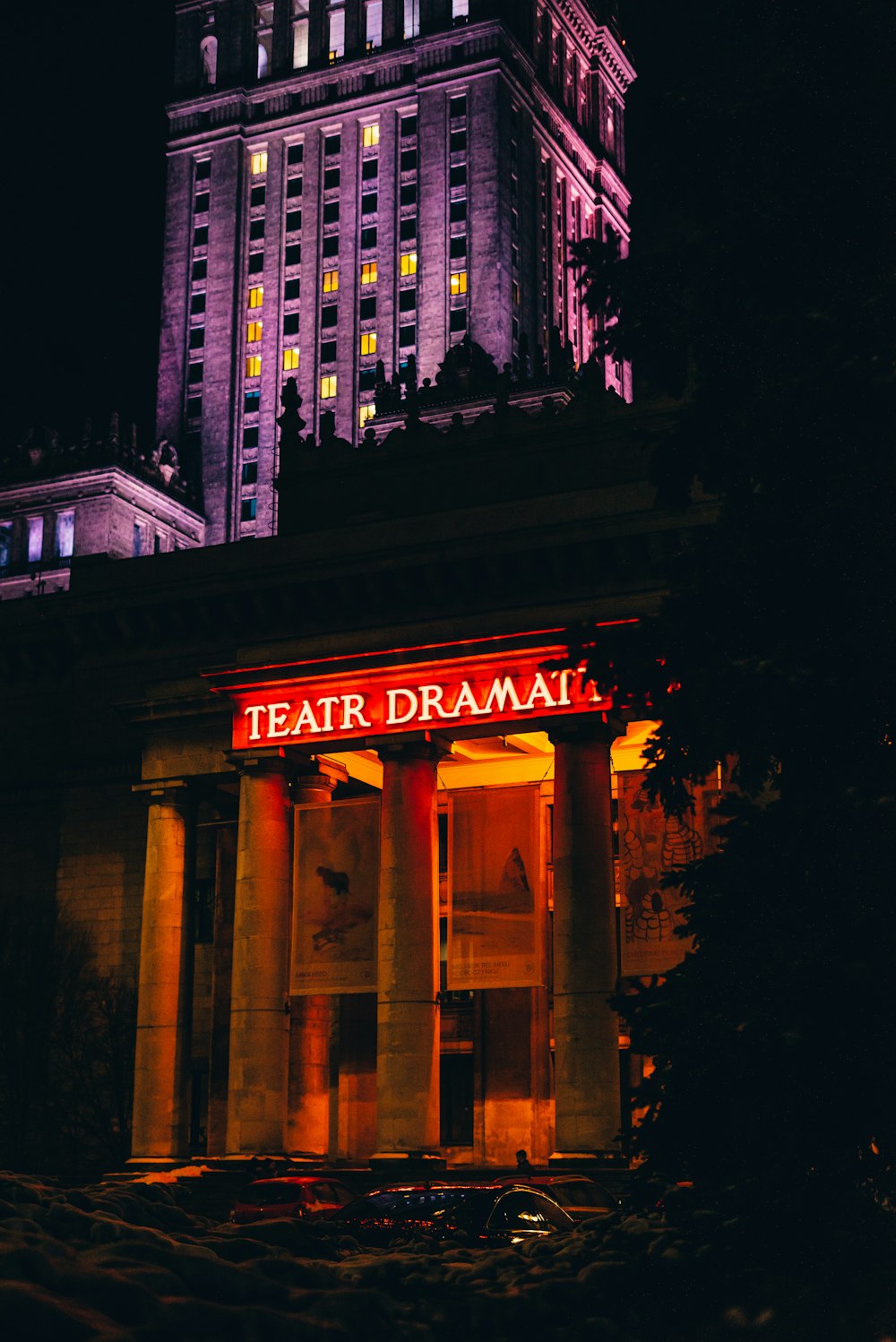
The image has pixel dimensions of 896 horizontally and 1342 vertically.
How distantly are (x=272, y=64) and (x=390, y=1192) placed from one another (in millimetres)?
131884

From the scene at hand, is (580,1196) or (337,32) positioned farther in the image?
(337,32)

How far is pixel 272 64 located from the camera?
140 m

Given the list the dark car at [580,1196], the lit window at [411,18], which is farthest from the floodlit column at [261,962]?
the lit window at [411,18]

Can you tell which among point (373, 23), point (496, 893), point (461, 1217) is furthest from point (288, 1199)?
point (373, 23)

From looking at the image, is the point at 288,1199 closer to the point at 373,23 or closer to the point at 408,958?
the point at 408,958

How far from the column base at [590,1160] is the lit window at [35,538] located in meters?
88.7

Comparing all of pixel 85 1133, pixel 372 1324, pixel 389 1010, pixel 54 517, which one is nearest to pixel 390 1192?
pixel 389 1010

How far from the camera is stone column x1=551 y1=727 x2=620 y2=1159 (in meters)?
37.7

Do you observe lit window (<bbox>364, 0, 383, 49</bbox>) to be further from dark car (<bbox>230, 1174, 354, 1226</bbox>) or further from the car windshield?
the car windshield

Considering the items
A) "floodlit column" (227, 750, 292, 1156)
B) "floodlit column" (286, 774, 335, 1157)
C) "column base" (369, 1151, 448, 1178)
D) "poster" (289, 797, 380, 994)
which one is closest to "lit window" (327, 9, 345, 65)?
"floodlit column" (286, 774, 335, 1157)

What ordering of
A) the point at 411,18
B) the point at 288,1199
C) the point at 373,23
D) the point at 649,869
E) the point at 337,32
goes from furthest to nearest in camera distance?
the point at 337,32
the point at 373,23
the point at 411,18
the point at 649,869
the point at 288,1199

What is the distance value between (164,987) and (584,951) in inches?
495

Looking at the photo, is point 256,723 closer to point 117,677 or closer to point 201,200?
point 117,677

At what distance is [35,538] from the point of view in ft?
387
